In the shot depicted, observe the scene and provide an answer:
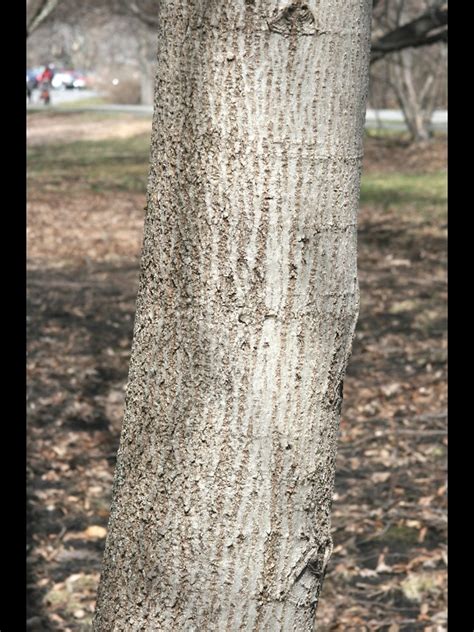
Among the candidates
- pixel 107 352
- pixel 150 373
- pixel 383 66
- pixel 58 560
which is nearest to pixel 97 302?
pixel 107 352

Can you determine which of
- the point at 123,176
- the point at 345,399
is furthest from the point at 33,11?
the point at 345,399

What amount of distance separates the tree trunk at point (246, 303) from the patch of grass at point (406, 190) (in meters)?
11.5

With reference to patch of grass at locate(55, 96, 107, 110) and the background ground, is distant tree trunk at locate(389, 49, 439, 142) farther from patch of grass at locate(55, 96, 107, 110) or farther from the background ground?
patch of grass at locate(55, 96, 107, 110)

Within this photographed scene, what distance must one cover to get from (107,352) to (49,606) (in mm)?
3212

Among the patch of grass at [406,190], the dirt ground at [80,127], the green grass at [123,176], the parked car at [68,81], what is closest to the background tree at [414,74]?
the patch of grass at [406,190]

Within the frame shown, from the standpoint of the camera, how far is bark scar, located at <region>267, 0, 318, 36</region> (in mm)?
1763

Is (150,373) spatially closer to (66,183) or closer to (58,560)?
(58,560)

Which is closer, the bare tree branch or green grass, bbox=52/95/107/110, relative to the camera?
the bare tree branch

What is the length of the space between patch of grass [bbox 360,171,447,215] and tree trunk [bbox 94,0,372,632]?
451 inches

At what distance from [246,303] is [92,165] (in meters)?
19.1

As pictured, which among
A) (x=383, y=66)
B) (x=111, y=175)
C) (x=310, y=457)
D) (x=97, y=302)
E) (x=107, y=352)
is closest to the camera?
(x=310, y=457)

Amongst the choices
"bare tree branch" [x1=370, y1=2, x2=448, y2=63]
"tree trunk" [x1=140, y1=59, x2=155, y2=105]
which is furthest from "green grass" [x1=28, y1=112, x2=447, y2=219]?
"tree trunk" [x1=140, y1=59, x2=155, y2=105]

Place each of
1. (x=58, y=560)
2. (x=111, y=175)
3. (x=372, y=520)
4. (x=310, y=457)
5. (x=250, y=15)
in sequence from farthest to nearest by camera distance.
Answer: (x=111, y=175)
(x=372, y=520)
(x=58, y=560)
(x=310, y=457)
(x=250, y=15)

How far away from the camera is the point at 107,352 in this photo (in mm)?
7000
